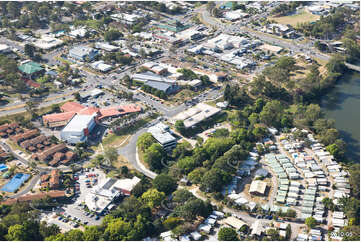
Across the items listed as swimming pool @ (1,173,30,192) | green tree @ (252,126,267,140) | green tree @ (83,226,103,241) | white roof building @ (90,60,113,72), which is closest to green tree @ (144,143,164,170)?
green tree @ (83,226,103,241)

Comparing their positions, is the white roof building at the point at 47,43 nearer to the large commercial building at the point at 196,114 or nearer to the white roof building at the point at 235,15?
the large commercial building at the point at 196,114

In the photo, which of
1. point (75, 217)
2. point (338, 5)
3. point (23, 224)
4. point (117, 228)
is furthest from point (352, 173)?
point (338, 5)

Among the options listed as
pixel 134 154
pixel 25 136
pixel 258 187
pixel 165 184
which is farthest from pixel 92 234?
pixel 25 136

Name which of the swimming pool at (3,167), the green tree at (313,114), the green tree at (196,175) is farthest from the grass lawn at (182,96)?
the swimming pool at (3,167)

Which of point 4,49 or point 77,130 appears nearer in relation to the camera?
point 77,130

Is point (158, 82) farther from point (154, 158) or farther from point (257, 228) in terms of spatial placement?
point (257, 228)

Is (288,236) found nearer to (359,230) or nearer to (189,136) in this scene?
(359,230)
